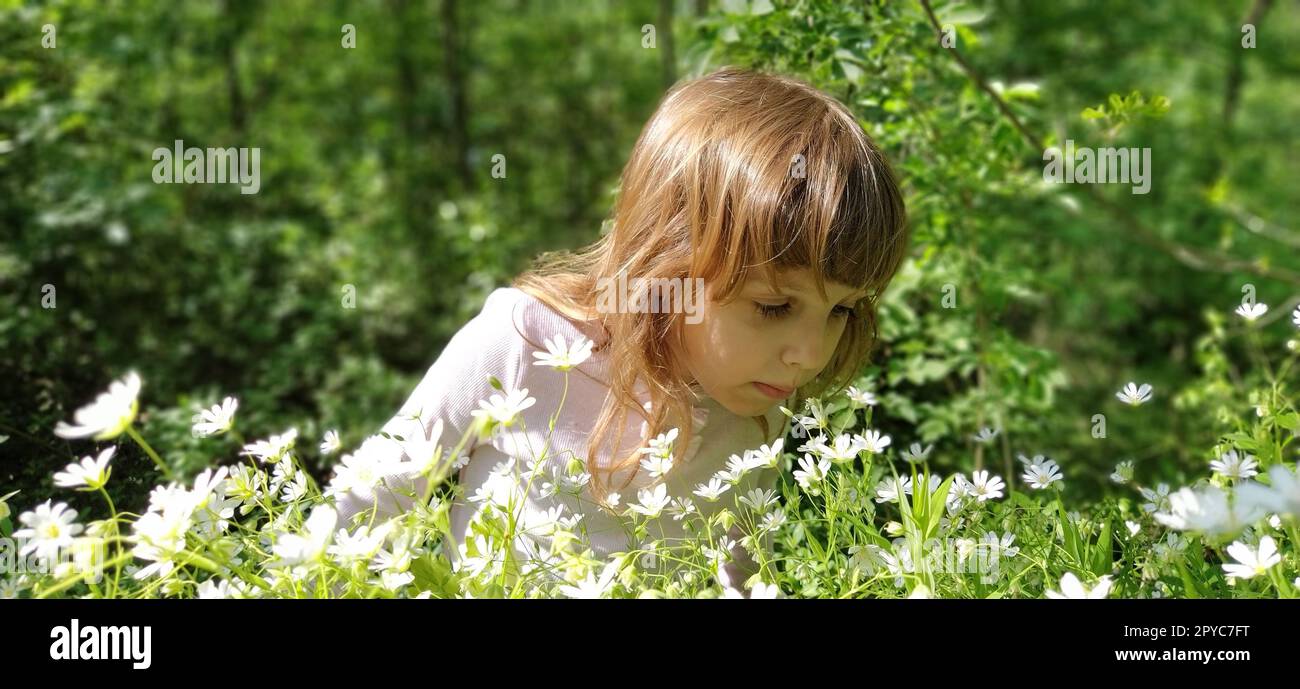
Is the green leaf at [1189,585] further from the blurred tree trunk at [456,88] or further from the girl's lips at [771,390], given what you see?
the blurred tree trunk at [456,88]

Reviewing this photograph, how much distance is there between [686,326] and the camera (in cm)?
155

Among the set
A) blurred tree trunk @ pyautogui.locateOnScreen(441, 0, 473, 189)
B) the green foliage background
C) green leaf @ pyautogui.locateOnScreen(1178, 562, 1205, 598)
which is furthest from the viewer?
blurred tree trunk @ pyautogui.locateOnScreen(441, 0, 473, 189)

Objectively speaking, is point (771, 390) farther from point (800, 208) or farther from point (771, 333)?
point (800, 208)

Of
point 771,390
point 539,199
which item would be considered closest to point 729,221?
point 771,390

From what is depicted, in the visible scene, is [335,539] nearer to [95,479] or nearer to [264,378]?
[95,479]

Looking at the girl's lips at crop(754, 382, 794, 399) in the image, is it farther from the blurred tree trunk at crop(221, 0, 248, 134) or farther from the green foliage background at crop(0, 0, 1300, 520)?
the blurred tree trunk at crop(221, 0, 248, 134)

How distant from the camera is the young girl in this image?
1431 mm

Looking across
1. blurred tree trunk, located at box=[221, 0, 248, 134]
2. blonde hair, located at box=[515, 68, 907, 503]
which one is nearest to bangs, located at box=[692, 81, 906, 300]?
blonde hair, located at box=[515, 68, 907, 503]

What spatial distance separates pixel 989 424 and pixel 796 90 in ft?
3.46

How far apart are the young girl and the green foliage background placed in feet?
1.31

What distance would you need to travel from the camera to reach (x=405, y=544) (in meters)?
1.07

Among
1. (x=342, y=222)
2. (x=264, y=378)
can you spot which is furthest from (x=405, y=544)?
(x=342, y=222)

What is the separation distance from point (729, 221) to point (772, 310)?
0.14 metres
